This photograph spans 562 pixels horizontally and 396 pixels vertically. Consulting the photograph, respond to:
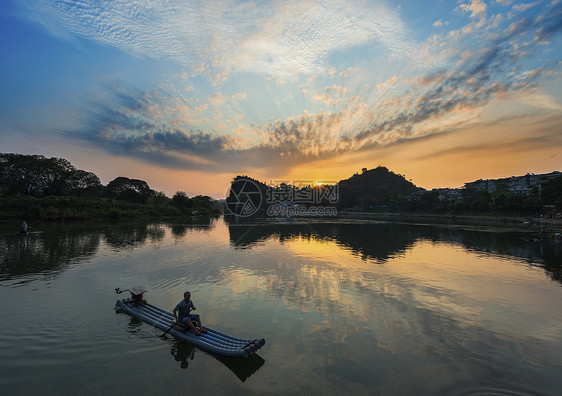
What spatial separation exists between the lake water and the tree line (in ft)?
186

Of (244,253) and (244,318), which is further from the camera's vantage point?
(244,253)

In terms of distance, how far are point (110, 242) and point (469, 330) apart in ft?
114

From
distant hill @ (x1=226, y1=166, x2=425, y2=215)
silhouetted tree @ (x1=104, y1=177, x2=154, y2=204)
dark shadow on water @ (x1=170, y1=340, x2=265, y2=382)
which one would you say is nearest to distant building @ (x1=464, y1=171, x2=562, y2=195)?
distant hill @ (x1=226, y1=166, x2=425, y2=215)

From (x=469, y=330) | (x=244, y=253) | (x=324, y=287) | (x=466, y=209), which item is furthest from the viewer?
(x=466, y=209)

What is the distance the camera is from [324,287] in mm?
16891

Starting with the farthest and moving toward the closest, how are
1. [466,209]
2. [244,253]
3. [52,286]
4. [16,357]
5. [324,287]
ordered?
[466,209], [244,253], [324,287], [52,286], [16,357]

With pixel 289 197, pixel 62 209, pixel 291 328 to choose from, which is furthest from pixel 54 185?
pixel 289 197

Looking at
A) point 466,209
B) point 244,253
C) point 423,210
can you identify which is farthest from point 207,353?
point 423,210

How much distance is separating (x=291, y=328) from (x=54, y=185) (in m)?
103

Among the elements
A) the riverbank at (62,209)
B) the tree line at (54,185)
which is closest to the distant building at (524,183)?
the tree line at (54,185)

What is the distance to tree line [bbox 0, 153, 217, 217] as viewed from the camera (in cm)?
7344

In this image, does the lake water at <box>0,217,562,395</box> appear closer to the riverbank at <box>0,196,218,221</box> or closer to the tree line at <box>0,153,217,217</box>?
the riverbank at <box>0,196,218,221</box>

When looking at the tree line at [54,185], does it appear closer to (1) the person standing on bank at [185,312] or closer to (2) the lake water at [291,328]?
(2) the lake water at [291,328]

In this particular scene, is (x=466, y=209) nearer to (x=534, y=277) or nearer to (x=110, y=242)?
(x=534, y=277)
